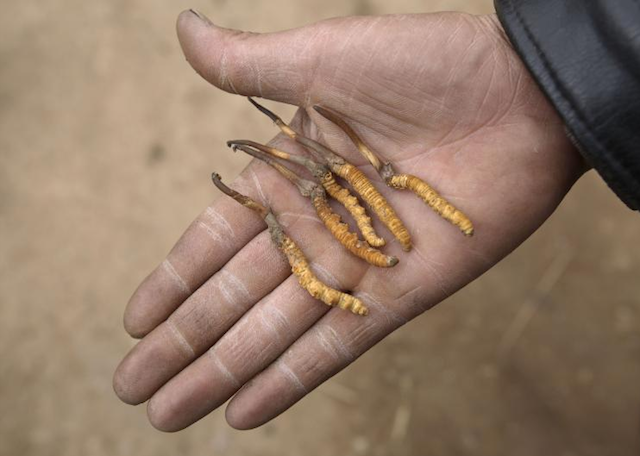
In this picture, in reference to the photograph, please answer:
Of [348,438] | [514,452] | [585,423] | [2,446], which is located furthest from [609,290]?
[2,446]

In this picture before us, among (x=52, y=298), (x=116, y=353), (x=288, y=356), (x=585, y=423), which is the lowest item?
(x=585, y=423)

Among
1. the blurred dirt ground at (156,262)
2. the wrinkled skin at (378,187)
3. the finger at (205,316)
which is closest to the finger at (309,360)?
the wrinkled skin at (378,187)

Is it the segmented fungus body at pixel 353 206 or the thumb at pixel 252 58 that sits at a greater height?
the thumb at pixel 252 58

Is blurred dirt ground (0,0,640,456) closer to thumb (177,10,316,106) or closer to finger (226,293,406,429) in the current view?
finger (226,293,406,429)

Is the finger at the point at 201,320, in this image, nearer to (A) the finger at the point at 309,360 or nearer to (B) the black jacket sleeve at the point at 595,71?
(A) the finger at the point at 309,360

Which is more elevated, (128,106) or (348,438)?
(128,106)

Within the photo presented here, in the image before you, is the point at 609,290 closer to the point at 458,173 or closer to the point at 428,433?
the point at 428,433

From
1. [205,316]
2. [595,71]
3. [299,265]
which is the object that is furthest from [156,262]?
[595,71]
